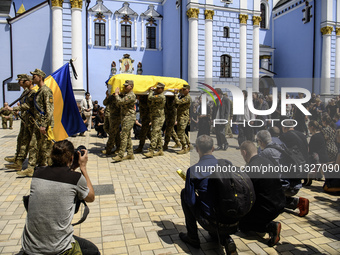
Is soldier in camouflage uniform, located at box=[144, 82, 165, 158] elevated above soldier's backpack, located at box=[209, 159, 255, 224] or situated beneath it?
elevated above

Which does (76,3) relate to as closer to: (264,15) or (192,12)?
(192,12)

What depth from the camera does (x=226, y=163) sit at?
3395mm

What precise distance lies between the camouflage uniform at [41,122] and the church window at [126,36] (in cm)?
2063

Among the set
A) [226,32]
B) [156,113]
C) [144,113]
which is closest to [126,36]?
[226,32]

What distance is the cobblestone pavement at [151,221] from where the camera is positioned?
12.1 ft

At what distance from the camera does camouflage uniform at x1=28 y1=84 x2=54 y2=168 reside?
21.2 feet

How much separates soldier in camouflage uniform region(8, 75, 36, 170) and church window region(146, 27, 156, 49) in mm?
20828

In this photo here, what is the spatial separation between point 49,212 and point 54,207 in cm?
6

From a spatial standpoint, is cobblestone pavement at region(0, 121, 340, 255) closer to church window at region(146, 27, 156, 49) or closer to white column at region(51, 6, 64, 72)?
white column at region(51, 6, 64, 72)

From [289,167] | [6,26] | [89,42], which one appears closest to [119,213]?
[289,167]

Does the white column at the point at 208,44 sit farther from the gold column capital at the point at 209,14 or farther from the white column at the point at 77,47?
the white column at the point at 77,47

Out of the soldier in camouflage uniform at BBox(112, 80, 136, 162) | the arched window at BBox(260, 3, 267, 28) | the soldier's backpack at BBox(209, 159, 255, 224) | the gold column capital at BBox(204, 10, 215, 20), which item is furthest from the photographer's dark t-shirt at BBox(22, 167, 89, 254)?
the arched window at BBox(260, 3, 267, 28)

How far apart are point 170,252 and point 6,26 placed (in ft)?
87.7

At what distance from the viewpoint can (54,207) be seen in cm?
272
